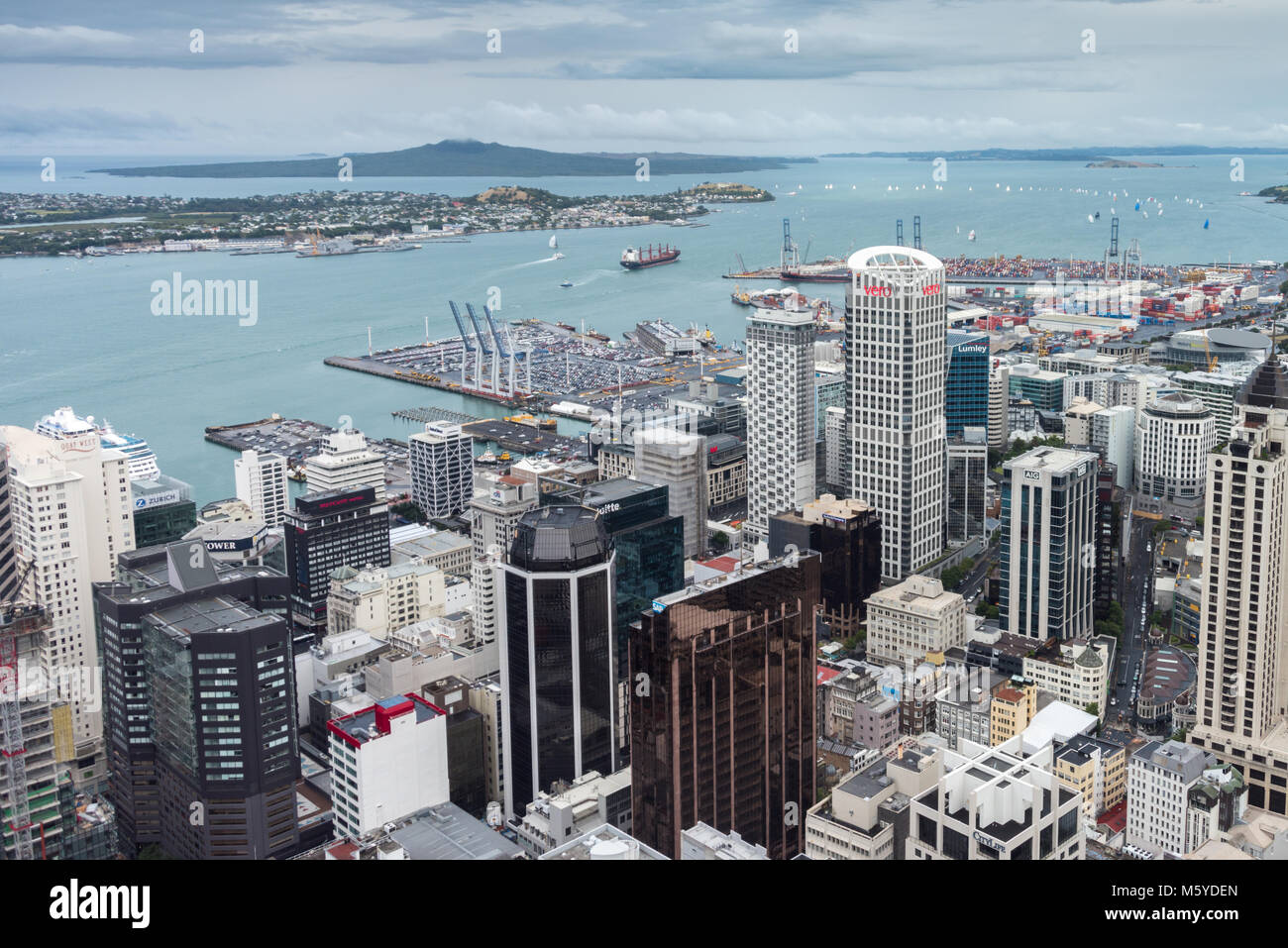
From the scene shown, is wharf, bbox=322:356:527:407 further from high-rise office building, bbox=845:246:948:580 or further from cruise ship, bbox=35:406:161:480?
high-rise office building, bbox=845:246:948:580

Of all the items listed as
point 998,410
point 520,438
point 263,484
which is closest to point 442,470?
point 263,484

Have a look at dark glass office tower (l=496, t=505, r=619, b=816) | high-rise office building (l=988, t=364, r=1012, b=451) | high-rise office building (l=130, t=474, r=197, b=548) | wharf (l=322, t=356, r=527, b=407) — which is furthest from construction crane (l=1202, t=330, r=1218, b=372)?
high-rise office building (l=130, t=474, r=197, b=548)

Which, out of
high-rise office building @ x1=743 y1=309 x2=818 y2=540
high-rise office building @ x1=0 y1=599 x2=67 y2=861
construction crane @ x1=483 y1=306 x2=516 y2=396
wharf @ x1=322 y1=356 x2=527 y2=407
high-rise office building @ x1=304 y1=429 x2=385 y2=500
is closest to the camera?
high-rise office building @ x1=0 y1=599 x2=67 y2=861

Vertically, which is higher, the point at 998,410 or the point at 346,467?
the point at 998,410

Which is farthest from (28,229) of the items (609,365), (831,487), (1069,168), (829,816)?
(1069,168)

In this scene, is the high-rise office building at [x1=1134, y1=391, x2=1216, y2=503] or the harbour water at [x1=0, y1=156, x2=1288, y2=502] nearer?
the high-rise office building at [x1=1134, y1=391, x2=1216, y2=503]

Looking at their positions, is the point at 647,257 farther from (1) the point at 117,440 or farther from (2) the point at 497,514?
(2) the point at 497,514
